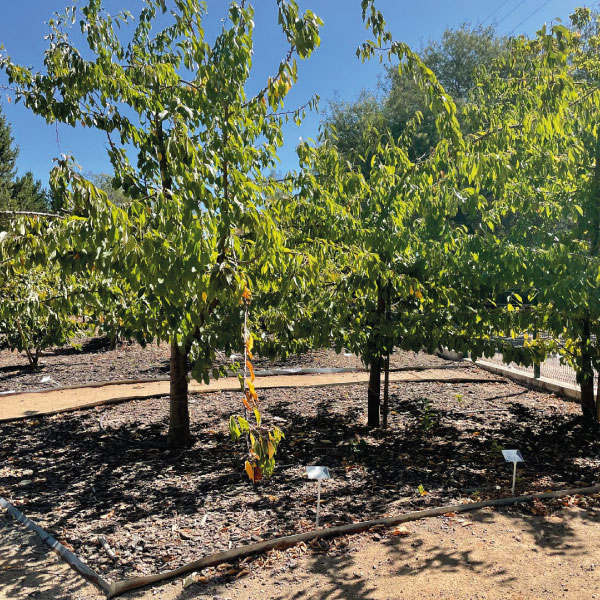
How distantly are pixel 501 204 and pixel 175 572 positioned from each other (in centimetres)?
522

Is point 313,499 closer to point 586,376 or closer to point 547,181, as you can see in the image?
point 586,376

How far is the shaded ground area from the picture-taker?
10.3 metres

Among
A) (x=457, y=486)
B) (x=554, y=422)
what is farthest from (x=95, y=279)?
(x=554, y=422)

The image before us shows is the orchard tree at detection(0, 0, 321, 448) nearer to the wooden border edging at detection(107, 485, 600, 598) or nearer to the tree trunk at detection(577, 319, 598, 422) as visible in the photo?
the wooden border edging at detection(107, 485, 600, 598)

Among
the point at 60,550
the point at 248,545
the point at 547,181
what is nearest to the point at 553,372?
the point at 547,181

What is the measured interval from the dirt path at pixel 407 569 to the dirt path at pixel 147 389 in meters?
4.39

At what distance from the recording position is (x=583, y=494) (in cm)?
473

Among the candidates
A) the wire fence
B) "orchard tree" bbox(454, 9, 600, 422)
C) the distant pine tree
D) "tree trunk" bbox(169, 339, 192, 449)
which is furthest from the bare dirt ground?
the distant pine tree

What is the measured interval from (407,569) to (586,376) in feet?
14.9

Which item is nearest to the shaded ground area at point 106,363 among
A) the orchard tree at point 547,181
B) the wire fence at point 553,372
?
the wire fence at point 553,372

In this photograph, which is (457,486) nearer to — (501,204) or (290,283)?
(290,283)

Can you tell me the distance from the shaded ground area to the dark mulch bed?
245 cm

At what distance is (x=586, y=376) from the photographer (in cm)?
668

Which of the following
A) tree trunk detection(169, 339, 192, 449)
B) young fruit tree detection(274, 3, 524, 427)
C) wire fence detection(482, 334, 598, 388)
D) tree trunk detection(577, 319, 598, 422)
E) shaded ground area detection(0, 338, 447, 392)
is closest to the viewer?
young fruit tree detection(274, 3, 524, 427)
